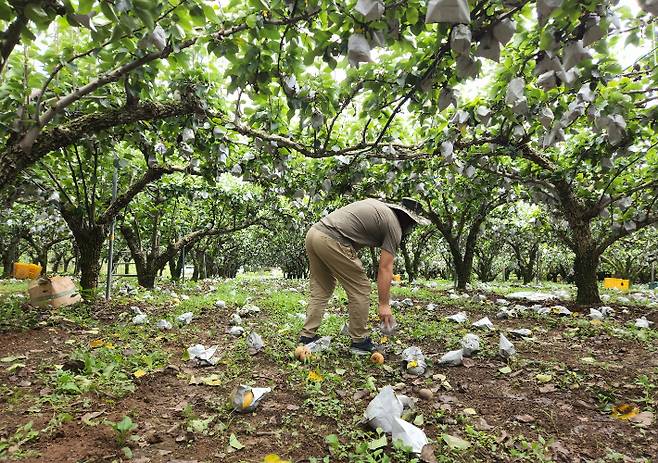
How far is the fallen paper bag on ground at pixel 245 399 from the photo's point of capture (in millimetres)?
2898

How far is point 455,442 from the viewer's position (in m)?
2.52

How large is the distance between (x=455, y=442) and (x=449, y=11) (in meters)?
2.60

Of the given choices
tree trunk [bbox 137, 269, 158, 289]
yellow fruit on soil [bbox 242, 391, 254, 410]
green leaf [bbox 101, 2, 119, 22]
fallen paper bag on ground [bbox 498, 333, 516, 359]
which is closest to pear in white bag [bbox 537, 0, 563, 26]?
green leaf [bbox 101, 2, 119, 22]

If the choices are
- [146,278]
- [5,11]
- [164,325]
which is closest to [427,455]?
[5,11]

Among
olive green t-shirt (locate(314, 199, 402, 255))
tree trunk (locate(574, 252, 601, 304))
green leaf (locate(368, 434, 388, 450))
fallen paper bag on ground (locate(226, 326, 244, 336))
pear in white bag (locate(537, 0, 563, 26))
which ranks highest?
pear in white bag (locate(537, 0, 563, 26))

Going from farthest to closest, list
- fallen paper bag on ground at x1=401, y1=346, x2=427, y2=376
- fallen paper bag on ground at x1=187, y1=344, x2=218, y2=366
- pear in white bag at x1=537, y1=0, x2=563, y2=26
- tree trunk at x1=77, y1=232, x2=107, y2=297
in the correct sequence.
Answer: tree trunk at x1=77, y1=232, x2=107, y2=297 → fallen paper bag on ground at x1=187, y1=344, x2=218, y2=366 → fallen paper bag on ground at x1=401, y1=346, x2=427, y2=376 → pear in white bag at x1=537, y1=0, x2=563, y2=26

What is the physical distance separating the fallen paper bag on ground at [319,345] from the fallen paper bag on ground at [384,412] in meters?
1.62

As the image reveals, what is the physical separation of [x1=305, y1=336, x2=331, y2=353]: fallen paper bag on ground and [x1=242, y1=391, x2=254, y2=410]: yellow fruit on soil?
4.31 feet

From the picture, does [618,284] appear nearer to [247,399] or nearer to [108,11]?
[247,399]

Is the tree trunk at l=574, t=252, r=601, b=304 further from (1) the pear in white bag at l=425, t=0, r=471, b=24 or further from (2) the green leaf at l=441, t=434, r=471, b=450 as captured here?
(1) the pear in white bag at l=425, t=0, r=471, b=24

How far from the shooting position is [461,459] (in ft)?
7.75

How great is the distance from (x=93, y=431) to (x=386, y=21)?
10.8ft

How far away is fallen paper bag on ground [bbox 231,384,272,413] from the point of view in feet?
9.51

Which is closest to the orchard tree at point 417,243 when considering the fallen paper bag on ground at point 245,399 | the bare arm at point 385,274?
the bare arm at point 385,274
